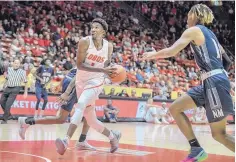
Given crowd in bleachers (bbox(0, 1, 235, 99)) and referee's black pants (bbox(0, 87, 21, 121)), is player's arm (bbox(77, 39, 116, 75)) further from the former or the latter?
crowd in bleachers (bbox(0, 1, 235, 99))

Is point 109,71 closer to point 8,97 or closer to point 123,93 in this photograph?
point 8,97

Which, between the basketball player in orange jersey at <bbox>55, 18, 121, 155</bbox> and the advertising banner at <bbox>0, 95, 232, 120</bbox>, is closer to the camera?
the basketball player in orange jersey at <bbox>55, 18, 121, 155</bbox>

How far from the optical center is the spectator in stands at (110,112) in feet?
47.1

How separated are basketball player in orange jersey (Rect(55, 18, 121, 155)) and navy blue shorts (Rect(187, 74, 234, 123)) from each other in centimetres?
170

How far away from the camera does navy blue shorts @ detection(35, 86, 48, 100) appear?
12.9m

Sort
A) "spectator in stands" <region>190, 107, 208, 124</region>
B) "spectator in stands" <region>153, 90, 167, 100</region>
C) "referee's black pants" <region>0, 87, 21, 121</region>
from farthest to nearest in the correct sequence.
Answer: "spectator in stands" <region>153, 90, 167, 100</region> < "spectator in stands" <region>190, 107, 208, 124</region> < "referee's black pants" <region>0, 87, 21, 121</region>

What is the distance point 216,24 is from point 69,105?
76.9 ft

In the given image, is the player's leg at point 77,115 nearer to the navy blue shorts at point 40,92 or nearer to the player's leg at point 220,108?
the player's leg at point 220,108

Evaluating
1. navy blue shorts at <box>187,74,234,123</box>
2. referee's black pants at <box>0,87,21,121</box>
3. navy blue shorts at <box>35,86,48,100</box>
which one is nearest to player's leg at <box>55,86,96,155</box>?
navy blue shorts at <box>187,74,234,123</box>

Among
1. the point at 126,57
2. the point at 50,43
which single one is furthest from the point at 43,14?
the point at 126,57

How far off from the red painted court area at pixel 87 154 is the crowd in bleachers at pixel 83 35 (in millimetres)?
7701

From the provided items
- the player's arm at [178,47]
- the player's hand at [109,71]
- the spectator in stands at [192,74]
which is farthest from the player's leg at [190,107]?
the spectator in stands at [192,74]

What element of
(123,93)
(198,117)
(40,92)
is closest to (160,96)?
(198,117)

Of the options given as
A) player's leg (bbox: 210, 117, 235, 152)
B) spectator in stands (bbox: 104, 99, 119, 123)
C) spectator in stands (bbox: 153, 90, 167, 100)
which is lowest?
spectator in stands (bbox: 104, 99, 119, 123)
